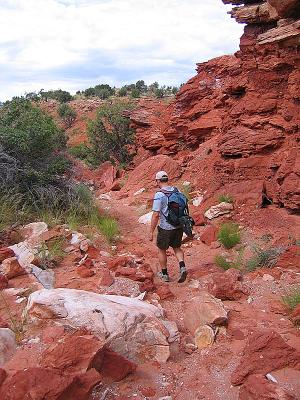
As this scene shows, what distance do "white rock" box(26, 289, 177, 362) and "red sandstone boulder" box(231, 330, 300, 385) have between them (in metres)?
0.67

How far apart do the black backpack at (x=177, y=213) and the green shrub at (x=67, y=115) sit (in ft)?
96.3

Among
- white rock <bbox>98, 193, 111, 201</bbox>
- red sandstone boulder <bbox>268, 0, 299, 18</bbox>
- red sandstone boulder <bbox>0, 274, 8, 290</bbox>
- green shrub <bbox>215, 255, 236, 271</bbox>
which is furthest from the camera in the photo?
white rock <bbox>98, 193, 111, 201</bbox>

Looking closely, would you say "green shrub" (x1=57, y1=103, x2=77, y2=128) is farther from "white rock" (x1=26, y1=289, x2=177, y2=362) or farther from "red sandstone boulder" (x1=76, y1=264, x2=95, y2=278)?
"white rock" (x1=26, y1=289, x2=177, y2=362)

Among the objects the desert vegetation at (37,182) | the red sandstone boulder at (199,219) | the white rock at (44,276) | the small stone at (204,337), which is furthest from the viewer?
the red sandstone boulder at (199,219)

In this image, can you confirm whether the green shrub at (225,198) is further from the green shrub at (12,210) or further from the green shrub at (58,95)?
the green shrub at (58,95)

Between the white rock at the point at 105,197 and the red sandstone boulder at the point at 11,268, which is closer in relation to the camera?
the red sandstone boulder at the point at 11,268

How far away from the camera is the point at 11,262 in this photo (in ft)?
17.8

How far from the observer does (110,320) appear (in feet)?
12.5

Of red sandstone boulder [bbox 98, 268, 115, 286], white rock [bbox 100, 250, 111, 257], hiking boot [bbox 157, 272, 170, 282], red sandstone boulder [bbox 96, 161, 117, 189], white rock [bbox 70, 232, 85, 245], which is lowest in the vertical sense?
red sandstone boulder [bbox 96, 161, 117, 189]

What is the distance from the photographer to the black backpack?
6082mm

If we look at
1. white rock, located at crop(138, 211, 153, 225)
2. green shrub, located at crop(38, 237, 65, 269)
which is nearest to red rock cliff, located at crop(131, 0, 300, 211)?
white rock, located at crop(138, 211, 153, 225)

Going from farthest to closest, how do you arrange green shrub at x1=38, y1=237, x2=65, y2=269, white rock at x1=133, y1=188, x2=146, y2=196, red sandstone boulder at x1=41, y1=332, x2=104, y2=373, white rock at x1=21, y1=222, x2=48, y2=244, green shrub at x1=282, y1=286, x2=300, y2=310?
white rock at x1=133, y1=188, x2=146, y2=196 → white rock at x1=21, y1=222, x2=48, y2=244 → green shrub at x1=38, y1=237, x2=65, y2=269 → green shrub at x1=282, y1=286, x2=300, y2=310 → red sandstone boulder at x1=41, y1=332, x2=104, y2=373

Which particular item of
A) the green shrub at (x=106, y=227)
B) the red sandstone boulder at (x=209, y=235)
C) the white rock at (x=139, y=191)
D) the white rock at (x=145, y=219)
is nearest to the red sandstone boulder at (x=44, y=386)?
the green shrub at (x=106, y=227)

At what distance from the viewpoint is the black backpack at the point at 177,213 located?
6082 millimetres
